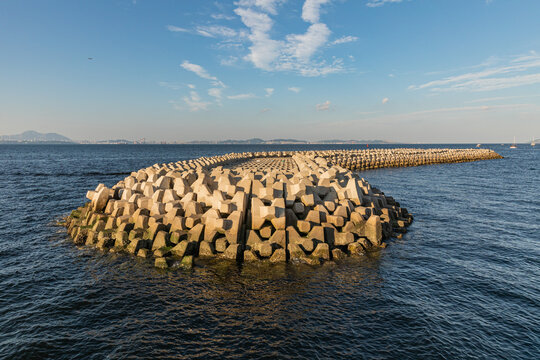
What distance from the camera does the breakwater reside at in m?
12.2

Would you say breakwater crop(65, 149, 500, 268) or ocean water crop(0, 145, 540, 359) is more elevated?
breakwater crop(65, 149, 500, 268)

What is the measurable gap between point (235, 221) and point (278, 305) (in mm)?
4361

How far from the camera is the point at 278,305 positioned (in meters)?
8.91

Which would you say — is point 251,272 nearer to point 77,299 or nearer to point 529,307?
point 77,299

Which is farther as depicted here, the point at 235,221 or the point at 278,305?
the point at 235,221

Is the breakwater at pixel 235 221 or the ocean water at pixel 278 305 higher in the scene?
the breakwater at pixel 235 221

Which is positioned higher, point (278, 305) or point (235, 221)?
point (235, 221)

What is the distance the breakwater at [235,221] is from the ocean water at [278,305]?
76 centimetres

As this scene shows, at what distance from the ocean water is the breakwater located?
30.0 inches

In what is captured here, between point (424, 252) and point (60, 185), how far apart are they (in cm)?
3520

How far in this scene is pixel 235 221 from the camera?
41.0ft

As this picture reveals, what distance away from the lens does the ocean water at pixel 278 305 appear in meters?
7.24

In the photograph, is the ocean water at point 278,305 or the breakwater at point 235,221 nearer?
the ocean water at point 278,305

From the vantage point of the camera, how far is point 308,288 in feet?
32.3
